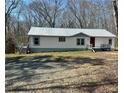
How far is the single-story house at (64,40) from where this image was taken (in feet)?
83.8

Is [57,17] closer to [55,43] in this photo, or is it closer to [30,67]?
[55,43]

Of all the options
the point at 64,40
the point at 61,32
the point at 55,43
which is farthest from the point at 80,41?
the point at 55,43

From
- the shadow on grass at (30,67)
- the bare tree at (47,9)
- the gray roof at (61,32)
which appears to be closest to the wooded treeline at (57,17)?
the bare tree at (47,9)

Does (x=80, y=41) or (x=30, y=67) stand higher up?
(x=80, y=41)

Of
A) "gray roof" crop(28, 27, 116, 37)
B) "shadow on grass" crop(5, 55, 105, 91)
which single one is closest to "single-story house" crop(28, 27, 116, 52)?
"gray roof" crop(28, 27, 116, 37)

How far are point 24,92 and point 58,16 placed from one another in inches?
1409

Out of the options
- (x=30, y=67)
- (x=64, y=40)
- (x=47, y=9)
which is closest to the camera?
(x=30, y=67)

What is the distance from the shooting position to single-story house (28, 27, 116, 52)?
83.8 ft

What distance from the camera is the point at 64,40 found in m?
26.3

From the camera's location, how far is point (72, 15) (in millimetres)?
40844

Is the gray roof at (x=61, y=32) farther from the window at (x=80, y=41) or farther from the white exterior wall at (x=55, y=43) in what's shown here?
the window at (x=80, y=41)

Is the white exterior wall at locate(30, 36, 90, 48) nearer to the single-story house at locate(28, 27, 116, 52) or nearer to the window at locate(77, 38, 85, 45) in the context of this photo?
the single-story house at locate(28, 27, 116, 52)
